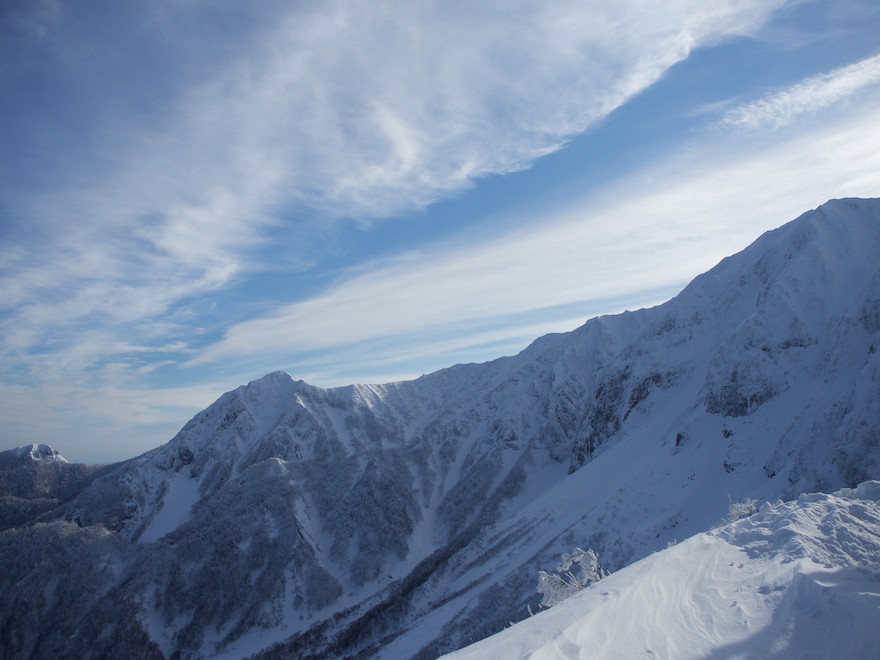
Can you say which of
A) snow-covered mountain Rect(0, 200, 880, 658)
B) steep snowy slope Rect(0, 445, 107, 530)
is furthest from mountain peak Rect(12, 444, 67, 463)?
snow-covered mountain Rect(0, 200, 880, 658)

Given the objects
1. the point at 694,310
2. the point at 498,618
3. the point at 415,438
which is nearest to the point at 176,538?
the point at 415,438

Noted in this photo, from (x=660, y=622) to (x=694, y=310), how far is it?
288ft

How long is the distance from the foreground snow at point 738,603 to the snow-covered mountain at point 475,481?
26.3 metres

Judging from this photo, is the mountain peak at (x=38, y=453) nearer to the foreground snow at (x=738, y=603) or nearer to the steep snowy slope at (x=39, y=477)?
the steep snowy slope at (x=39, y=477)

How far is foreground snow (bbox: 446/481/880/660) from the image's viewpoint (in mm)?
8258

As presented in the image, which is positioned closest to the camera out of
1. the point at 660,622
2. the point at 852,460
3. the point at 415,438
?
the point at 660,622

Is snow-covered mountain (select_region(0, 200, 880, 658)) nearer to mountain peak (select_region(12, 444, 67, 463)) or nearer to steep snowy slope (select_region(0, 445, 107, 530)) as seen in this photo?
steep snowy slope (select_region(0, 445, 107, 530))

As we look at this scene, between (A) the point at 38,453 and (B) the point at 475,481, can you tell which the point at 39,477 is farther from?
(B) the point at 475,481

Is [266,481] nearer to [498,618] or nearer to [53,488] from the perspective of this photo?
[498,618]

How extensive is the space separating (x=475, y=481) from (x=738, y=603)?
10402cm

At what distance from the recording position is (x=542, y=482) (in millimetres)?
101875

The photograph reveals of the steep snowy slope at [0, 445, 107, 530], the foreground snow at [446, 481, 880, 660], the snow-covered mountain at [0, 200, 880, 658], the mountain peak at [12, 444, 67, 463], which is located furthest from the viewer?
the mountain peak at [12, 444, 67, 463]

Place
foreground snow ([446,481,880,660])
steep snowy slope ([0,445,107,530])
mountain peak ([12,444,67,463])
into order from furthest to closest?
mountain peak ([12,444,67,463]) < steep snowy slope ([0,445,107,530]) < foreground snow ([446,481,880,660])

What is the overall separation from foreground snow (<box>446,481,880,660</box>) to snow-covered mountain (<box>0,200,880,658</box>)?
26.3 m
